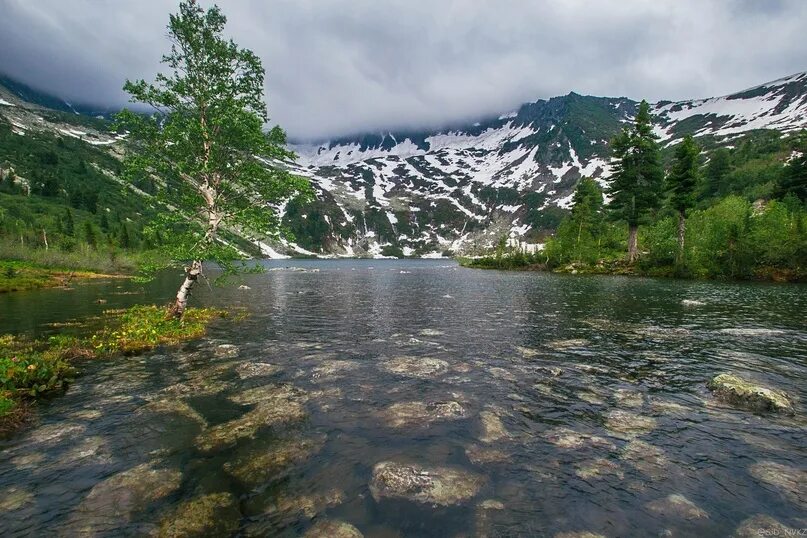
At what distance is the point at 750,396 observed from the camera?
43.3 feet

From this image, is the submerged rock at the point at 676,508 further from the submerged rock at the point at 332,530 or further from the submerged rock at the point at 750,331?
the submerged rock at the point at 750,331

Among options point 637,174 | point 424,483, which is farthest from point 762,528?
point 637,174

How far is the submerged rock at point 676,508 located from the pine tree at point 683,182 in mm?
79720

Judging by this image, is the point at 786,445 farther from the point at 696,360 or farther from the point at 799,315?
the point at 799,315

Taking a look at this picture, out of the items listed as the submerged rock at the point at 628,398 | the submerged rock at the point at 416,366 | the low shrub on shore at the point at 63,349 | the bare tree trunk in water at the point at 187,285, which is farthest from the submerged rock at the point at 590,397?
the bare tree trunk in water at the point at 187,285

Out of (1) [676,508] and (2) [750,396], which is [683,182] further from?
(1) [676,508]

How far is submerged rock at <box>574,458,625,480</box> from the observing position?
29.6 ft

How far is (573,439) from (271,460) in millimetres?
A: 8397

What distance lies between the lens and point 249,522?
24.2ft

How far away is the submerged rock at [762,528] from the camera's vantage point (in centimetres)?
708

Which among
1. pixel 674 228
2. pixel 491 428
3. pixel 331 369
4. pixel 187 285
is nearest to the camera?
pixel 491 428

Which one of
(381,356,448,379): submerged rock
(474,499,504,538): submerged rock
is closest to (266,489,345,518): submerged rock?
(474,499,504,538): submerged rock

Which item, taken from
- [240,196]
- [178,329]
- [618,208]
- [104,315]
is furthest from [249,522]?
[618,208]

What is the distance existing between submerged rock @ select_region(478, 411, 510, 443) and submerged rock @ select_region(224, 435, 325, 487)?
15.7 ft
